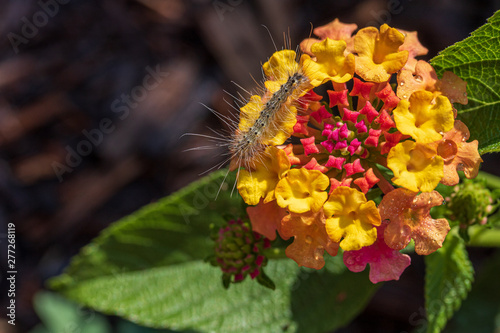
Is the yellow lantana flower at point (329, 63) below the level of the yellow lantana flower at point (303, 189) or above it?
above

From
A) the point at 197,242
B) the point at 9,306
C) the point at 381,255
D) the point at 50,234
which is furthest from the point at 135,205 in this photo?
the point at 381,255

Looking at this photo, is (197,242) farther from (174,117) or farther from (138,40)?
(138,40)

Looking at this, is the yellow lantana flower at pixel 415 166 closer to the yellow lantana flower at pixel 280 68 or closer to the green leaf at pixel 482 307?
the yellow lantana flower at pixel 280 68

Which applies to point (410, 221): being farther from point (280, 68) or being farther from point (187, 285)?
point (187, 285)

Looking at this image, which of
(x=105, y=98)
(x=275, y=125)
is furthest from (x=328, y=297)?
(x=105, y=98)

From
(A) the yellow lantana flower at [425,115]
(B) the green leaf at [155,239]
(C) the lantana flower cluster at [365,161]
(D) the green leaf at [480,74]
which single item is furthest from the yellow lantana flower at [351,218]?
(B) the green leaf at [155,239]

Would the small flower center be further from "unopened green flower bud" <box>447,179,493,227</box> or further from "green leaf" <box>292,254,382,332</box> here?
"green leaf" <box>292,254,382,332</box>
